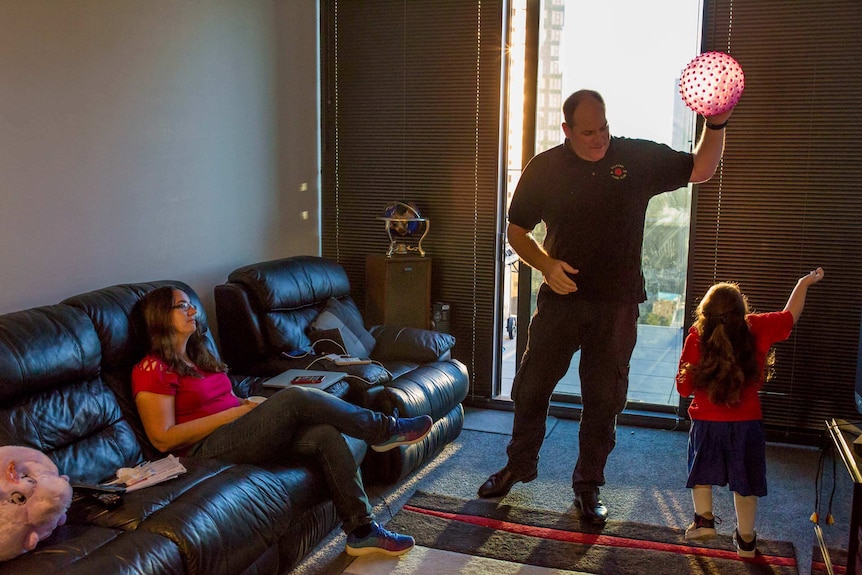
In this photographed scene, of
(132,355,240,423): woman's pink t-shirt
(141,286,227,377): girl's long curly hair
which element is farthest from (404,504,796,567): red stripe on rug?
(141,286,227,377): girl's long curly hair

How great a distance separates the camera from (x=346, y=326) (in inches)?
152

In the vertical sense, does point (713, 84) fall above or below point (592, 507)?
above

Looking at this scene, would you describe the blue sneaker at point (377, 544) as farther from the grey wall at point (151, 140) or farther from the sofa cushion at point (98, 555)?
the grey wall at point (151, 140)

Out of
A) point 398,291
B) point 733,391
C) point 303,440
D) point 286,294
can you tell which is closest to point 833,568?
point 733,391

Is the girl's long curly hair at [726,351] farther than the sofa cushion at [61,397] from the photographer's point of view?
Yes

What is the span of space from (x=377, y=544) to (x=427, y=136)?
2.56m

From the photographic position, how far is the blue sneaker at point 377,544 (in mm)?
2598

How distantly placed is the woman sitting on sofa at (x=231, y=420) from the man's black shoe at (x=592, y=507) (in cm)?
70

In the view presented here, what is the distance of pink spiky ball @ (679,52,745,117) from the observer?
241 centimetres

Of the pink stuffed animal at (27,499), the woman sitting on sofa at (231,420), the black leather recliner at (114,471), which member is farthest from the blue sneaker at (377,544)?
the pink stuffed animal at (27,499)

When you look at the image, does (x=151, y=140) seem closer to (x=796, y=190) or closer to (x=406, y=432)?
(x=406, y=432)

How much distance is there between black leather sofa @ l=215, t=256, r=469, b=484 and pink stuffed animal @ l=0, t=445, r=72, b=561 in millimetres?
1348

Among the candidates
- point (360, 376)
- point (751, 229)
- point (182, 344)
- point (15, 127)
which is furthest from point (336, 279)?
point (751, 229)

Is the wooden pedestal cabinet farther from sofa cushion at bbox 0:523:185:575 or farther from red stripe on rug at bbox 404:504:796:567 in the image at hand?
sofa cushion at bbox 0:523:185:575
